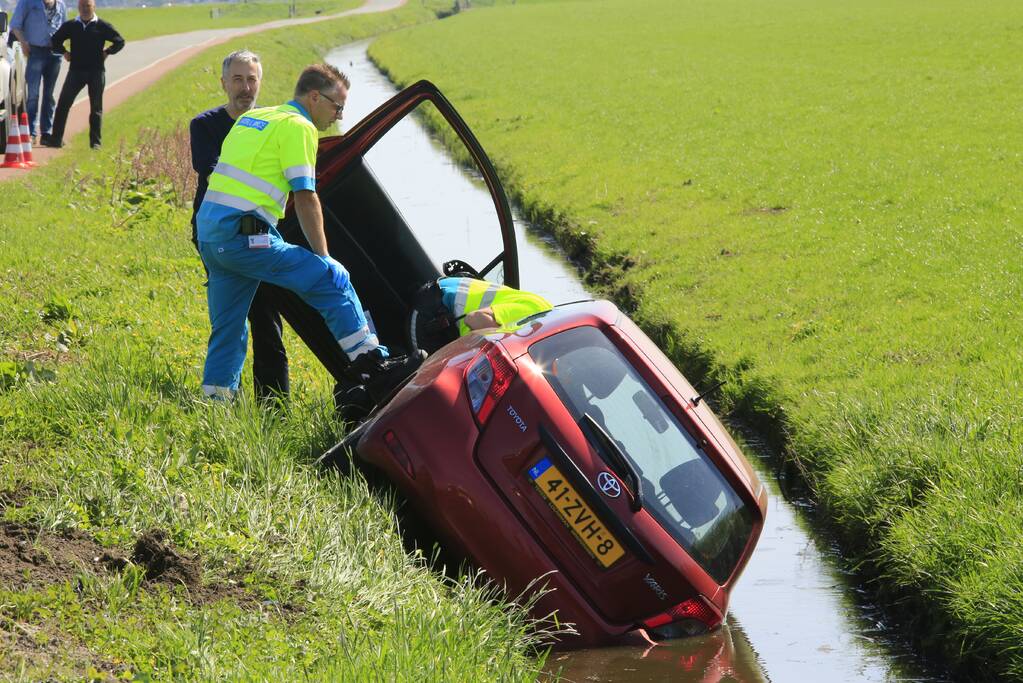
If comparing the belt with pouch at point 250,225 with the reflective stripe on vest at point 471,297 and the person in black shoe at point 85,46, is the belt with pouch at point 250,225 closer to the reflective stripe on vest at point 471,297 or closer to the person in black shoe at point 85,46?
the reflective stripe on vest at point 471,297

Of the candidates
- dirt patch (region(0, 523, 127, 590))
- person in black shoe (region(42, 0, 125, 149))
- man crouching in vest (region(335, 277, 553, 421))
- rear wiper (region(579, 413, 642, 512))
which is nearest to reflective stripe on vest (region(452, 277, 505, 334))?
man crouching in vest (region(335, 277, 553, 421))

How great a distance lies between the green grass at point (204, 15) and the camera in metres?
75.5

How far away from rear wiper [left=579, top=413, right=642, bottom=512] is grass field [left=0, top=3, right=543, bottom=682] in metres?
0.61

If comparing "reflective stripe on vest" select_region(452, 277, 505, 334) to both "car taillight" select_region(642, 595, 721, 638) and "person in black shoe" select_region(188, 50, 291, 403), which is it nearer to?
"person in black shoe" select_region(188, 50, 291, 403)

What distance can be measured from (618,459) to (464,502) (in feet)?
1.98

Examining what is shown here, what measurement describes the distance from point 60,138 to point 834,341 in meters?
11.6

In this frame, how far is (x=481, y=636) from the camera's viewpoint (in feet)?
15.6

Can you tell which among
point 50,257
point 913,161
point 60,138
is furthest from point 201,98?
point 50,257

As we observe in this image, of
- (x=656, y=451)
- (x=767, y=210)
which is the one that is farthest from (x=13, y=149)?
(x=656, y=451)

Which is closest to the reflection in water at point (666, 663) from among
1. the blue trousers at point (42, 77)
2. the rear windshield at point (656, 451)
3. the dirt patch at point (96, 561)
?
the rear windshield at point (656, 451)

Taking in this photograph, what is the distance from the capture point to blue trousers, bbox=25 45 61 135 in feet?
56.7

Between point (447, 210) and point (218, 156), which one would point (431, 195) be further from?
point (218, 156)

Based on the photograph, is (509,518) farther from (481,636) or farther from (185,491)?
(185,491)

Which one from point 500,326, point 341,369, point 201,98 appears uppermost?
point 500,326
